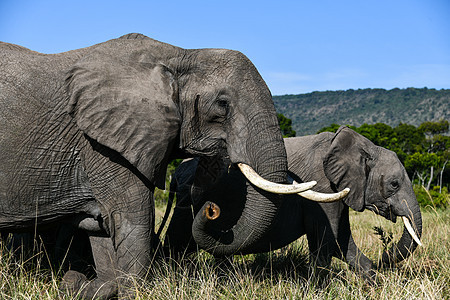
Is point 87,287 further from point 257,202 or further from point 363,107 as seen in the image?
point 363,107

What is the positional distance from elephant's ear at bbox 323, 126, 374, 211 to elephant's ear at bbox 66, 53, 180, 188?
2392 mm

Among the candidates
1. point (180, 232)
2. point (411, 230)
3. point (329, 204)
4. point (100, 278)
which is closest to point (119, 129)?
point (100, 278)

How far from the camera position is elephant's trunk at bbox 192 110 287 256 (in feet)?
12.6

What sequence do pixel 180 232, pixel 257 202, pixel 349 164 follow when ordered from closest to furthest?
1. pixel 257 202
2. pixel 180 232
3. pixel 349 164

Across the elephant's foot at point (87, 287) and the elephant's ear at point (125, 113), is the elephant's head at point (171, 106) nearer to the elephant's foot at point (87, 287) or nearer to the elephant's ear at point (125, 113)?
the elephant's ear at point (125, 113)

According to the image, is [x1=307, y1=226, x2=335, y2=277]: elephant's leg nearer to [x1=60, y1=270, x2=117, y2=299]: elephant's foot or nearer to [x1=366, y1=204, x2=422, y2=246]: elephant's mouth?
[x1=366, y1=204, x2=422, y2=246]: elephant's mouth

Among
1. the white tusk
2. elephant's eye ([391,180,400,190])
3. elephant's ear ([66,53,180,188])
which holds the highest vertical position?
elephant's ear ([66,53,180,188])

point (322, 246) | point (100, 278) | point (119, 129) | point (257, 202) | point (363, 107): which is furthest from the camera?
point (363, 107)

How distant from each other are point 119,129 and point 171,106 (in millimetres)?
407

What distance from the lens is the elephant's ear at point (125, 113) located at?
369 centimetres

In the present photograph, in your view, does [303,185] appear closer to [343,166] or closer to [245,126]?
[245,126]

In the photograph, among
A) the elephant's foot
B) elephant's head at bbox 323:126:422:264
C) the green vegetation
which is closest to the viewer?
the elephant's foot

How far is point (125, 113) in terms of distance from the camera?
12.1 feet

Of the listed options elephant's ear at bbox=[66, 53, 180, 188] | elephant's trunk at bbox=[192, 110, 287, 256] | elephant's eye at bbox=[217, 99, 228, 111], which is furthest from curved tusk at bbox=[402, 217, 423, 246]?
elephant's ear at bbox=[66, 53, 180, 188]
